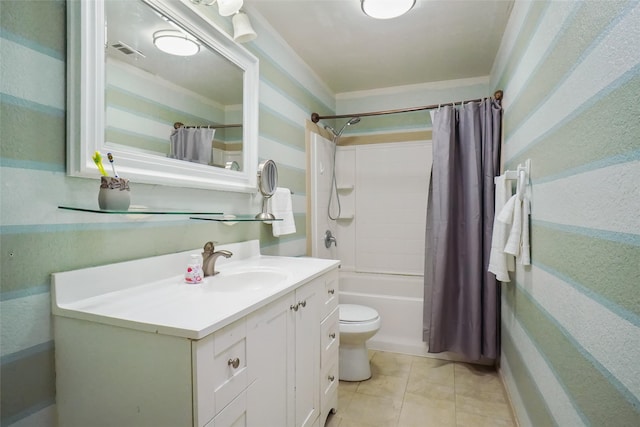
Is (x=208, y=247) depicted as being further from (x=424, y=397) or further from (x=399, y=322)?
(x=399, y=322)

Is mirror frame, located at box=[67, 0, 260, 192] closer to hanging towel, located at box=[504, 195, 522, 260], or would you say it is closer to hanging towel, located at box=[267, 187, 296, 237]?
hanging towel, located at box=[267, 187, 296, 237]

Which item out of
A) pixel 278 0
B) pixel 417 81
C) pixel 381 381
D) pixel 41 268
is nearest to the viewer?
pixel 41 268

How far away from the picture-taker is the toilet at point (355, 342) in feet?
7.20

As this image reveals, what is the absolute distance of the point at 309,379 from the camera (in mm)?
1492

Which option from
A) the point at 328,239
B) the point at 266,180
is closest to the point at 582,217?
the point at 266,180

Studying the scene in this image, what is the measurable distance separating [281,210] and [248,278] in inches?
24.2

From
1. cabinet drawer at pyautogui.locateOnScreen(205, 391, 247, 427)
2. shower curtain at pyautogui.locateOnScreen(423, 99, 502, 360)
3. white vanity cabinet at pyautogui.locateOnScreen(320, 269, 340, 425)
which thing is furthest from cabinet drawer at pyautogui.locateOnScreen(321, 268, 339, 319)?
shower curtain at pyautogui.locateOnScreen(423, 99, 502, 360)

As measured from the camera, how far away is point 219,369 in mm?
891

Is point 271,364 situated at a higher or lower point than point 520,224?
lower

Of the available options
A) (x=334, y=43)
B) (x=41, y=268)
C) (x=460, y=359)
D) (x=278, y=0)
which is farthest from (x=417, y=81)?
(x=41, y=268)

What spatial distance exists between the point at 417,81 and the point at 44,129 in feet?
9.52

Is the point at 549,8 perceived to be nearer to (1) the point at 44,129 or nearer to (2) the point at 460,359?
(1) the point at 44,129

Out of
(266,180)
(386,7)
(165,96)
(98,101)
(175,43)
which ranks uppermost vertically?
(386,7)

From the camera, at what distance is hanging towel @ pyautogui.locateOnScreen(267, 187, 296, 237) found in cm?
200
